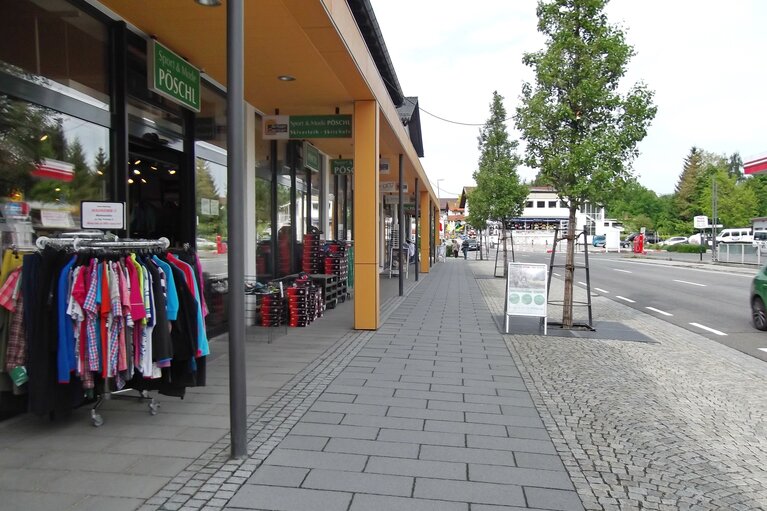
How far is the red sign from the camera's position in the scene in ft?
16.6

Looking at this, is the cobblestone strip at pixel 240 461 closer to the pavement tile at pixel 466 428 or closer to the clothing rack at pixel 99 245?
the clothing rack at pixel 99 245

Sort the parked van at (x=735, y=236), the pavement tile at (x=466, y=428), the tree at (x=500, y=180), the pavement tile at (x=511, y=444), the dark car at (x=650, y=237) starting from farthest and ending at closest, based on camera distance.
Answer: the dark car at (x=650, y=237)
the parked van at (x=735, y=236)
the tree at (x=500, y=180)
the pavement tile at (x=466, y=428)
the pavement tile at (x=511, y=444)

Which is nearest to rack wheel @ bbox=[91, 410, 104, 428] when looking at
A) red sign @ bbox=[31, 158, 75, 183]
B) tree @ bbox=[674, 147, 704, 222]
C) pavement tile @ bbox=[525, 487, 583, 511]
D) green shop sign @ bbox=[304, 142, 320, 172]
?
red sign @ bbox=[31, 158, 75, 183]

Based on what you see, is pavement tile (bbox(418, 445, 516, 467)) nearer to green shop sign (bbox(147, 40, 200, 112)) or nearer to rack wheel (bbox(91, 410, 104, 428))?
rack wheel (bbox(91, 410, 104, 428))

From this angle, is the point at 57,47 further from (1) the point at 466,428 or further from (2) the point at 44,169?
(1) the point at 466,428

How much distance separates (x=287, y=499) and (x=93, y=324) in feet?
6.49

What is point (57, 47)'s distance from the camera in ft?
17.6

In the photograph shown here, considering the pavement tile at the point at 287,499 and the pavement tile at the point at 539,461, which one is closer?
the pavement tile at the point at 287,499

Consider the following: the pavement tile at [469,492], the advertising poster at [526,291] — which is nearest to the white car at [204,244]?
the advertising poster at [526,291]

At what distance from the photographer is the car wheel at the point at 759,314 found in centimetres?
1042

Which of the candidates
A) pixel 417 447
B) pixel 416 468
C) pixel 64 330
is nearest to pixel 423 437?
pixel 417 447

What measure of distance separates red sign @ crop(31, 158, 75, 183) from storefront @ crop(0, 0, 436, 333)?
12 millimetres

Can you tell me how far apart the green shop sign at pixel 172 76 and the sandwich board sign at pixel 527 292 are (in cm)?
550

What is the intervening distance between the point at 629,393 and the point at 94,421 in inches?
194
